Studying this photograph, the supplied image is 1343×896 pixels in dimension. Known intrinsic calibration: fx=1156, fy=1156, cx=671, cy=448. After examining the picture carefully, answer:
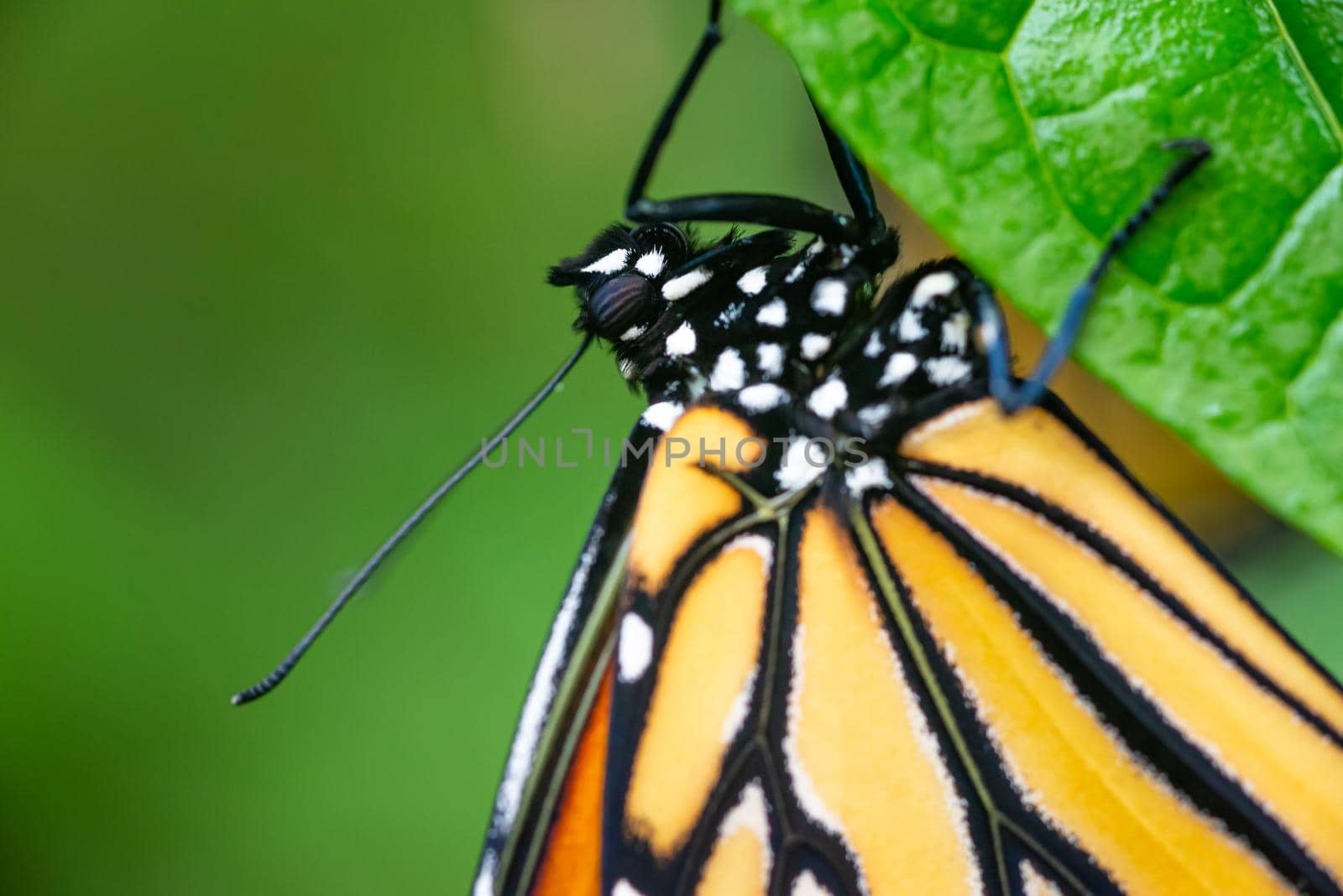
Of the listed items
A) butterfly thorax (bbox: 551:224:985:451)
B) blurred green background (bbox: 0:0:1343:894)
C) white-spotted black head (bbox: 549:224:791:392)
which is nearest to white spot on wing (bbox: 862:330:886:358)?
butterfly thorax (bbox: 551:224:985:451)

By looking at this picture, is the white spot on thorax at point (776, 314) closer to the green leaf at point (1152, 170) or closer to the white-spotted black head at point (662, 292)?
the white-spotted black head at point (662, 292)

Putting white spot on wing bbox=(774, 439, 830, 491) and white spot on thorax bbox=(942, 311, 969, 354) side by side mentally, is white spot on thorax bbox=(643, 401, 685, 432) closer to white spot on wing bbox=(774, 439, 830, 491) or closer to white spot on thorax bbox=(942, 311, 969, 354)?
white spot on wing bbox=(774, 439, 830, 491)

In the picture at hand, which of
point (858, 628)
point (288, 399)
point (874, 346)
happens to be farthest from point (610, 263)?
point (288, 399)

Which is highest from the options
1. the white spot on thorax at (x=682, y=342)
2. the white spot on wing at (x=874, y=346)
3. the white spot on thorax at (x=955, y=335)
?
the white spot on thorax at (x=682, y=342)

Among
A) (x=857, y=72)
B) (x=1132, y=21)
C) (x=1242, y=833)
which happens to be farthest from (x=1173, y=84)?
(x=1242, y=833)

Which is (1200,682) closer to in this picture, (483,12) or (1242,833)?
(1242,833)

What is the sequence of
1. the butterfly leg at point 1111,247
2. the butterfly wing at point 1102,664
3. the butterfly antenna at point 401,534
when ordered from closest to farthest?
the butterfly leg at point 1111,247
the butterfly wing at point 1102,664
the butterfly antenna at point 401,534

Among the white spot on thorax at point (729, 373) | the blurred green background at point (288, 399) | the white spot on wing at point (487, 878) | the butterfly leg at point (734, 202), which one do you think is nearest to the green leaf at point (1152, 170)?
the butterfly leg at point (734, 202)
